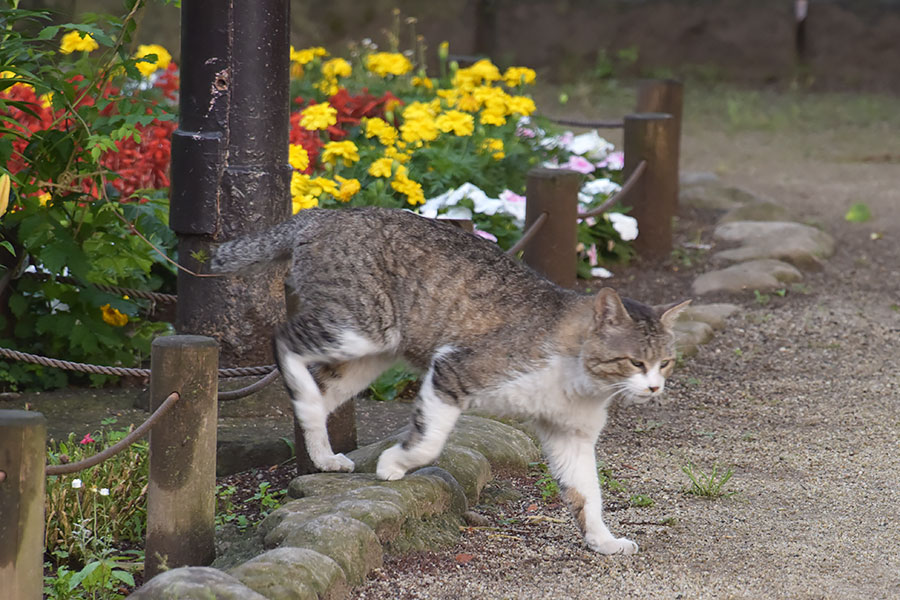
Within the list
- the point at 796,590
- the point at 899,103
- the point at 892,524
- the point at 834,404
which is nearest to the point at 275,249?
the point at 796,590

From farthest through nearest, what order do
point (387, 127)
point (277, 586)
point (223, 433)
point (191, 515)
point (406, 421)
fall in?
point (387, 127), point (406, 421), point (223, 433), point (191, 515), point (277, 586)

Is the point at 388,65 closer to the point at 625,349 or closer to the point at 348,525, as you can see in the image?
the point at 625,349

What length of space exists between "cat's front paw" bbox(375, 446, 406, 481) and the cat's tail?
0.73 meters

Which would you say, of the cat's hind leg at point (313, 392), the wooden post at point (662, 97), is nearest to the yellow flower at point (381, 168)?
the cat's hind leg at point (313, 392)

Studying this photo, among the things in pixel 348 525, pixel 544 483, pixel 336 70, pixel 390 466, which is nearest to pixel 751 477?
pixel 544 483

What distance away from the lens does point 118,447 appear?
2.73 meters

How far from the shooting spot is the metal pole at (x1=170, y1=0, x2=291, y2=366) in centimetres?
398

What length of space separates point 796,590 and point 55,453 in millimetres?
2226

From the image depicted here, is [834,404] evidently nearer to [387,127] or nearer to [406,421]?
[406,421]


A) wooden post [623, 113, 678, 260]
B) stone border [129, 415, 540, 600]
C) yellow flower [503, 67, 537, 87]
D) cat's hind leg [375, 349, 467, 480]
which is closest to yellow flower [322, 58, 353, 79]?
yellow flower [503, 67, 537, 87]

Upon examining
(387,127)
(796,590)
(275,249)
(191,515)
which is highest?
(387,127)

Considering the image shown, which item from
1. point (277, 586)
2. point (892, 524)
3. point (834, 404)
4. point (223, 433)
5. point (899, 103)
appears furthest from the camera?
point (899, 103)

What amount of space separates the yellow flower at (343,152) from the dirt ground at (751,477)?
5.66ft

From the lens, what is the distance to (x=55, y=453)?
367 centimetres
